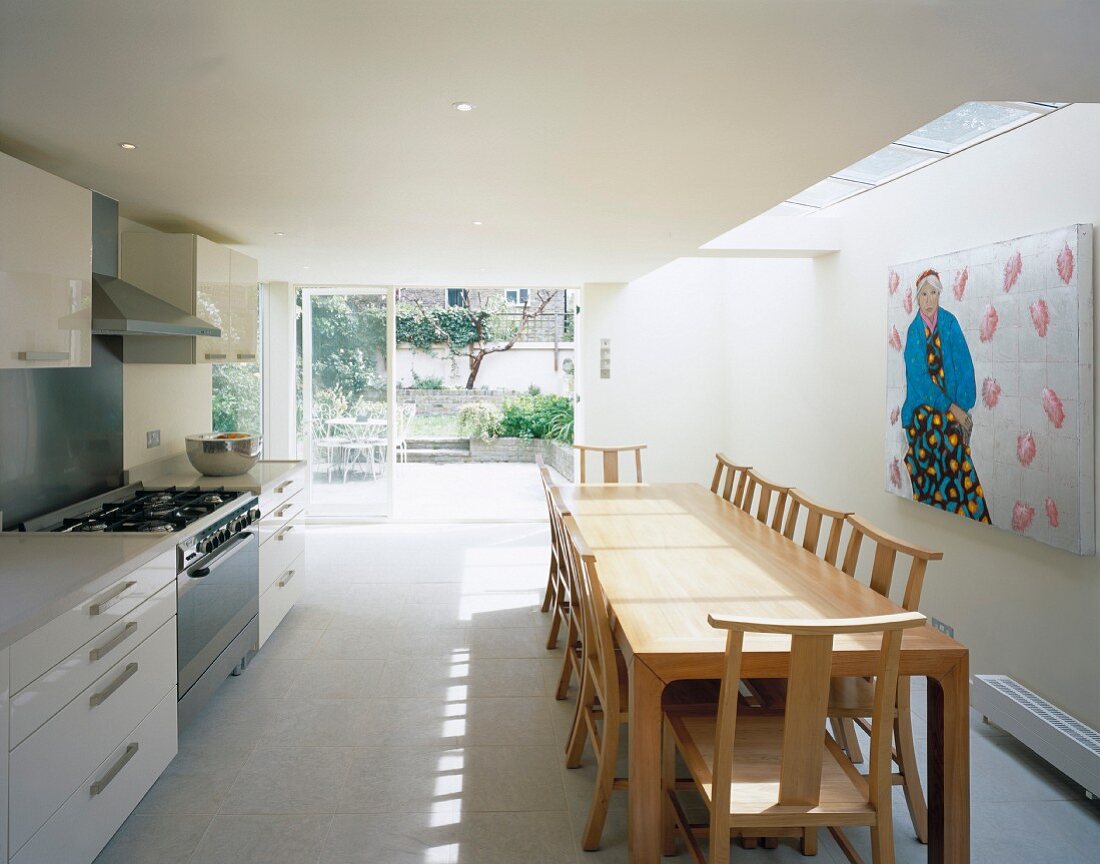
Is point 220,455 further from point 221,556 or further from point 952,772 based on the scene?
point 952,772

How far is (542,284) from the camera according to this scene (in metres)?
7.84

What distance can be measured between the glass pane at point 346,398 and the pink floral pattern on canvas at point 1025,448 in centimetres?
575

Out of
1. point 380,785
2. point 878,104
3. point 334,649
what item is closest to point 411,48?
point 878,104

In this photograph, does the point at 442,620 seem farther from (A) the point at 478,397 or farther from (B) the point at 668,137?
(A) the point at 478,397

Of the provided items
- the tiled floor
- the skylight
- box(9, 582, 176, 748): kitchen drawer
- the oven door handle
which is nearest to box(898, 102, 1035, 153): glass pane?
the skylight

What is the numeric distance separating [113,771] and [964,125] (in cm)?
430

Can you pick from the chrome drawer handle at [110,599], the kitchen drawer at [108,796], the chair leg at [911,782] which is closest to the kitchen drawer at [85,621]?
the chrome drawer handle at [110,599]

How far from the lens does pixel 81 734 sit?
233 cm

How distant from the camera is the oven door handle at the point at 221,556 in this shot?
3.28 metres

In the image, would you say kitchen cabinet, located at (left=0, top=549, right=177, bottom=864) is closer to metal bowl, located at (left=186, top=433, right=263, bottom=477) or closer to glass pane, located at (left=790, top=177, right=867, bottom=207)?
metal bowl, located at (left=186, top=433, right=263, bottom=477)

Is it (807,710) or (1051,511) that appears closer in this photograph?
(807,710)

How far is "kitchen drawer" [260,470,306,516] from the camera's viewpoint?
14.1ft

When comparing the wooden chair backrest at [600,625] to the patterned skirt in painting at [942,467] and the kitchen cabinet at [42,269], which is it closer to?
the kitchen cabinet at [42,269]

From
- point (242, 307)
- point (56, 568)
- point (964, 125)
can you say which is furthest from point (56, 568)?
point (964, 125)
